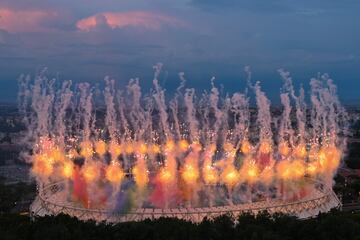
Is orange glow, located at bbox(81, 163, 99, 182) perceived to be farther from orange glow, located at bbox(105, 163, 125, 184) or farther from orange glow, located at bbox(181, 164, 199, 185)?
orange glow, located at bbox(181, 164, 199, 185)

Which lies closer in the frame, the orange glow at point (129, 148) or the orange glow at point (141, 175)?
the orange glow at point (141, 175)

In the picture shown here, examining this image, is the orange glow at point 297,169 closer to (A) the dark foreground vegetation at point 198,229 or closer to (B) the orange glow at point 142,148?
(A) the dark foreground vegetation at point 198,229

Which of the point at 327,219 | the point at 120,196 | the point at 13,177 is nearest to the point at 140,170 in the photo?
the point at 120,196

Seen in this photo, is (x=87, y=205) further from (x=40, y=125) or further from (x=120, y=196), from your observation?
(x=40, y=125)

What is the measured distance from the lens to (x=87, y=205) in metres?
44.5

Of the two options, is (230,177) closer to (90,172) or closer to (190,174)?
(190,174)

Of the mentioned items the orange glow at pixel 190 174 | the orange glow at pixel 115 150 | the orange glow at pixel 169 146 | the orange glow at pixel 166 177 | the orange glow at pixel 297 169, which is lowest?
the orange glow at pixel 115 150

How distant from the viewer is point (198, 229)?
35.3 m

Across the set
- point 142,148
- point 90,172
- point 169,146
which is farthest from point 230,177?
point 142,148

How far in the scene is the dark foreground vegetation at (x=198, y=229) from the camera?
3447cm

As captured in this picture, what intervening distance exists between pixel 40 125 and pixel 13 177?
99.9ft

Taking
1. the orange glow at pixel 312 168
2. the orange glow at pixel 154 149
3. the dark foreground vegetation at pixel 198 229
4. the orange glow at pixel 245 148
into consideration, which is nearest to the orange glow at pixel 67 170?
the orange glow at pixel 154 149

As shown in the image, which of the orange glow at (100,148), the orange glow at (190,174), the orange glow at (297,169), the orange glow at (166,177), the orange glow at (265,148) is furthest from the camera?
the orange glow at (100,148)

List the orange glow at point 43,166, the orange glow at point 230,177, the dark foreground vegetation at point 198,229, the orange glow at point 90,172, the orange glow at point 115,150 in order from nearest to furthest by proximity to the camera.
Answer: the dark foreground vegetation at point 198,229
the orange glow at point 230,177
the orange glow at point 90,172
the orange glow at point 43,166
the orange glow at point 115,150
